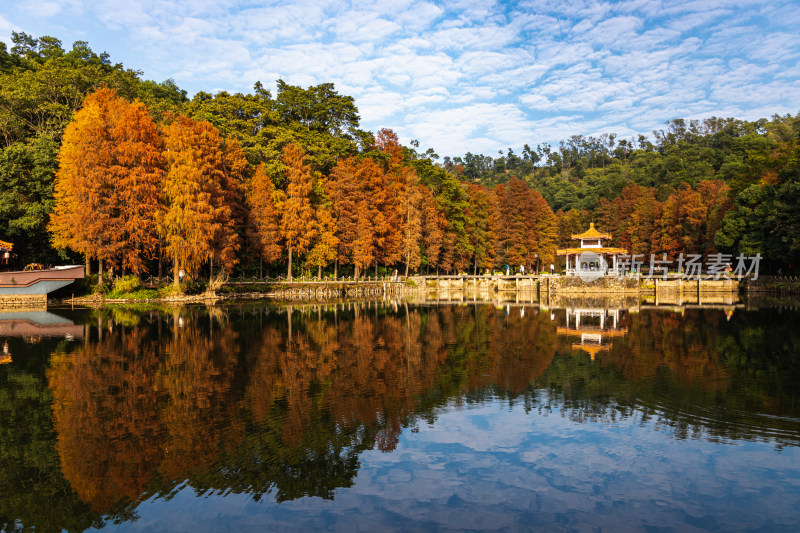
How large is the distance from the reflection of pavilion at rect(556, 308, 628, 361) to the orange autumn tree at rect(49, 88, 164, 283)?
26.5 metres

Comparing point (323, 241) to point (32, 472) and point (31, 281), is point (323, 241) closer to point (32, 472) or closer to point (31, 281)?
point (31, 281)

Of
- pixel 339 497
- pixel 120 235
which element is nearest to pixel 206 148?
pixel 120 235

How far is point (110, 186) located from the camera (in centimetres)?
3331

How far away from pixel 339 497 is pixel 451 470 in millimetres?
1802

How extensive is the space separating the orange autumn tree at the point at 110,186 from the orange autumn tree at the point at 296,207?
10.7 m

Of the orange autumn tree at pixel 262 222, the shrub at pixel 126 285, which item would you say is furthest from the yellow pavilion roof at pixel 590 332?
the shrub at pixel 126 285

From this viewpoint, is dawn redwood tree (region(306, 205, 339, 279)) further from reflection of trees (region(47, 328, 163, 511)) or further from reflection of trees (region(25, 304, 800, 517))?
reflection of trees (region(47, 328, 163, 511))

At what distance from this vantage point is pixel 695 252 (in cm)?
6066

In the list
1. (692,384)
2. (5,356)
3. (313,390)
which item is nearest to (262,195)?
(5,356)

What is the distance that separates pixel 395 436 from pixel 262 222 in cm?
3408

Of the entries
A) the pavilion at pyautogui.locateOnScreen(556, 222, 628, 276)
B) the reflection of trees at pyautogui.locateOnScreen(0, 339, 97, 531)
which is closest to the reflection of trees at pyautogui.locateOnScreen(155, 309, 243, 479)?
the reflection of trees at pyautogui.locateOnScreen(0, 339, 97, 531)

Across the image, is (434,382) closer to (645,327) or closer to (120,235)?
(645,327)

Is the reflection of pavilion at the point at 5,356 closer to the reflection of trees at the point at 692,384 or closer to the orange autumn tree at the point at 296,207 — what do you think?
the reflection of trees at the point at 692,384

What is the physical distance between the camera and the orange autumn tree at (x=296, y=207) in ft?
140
